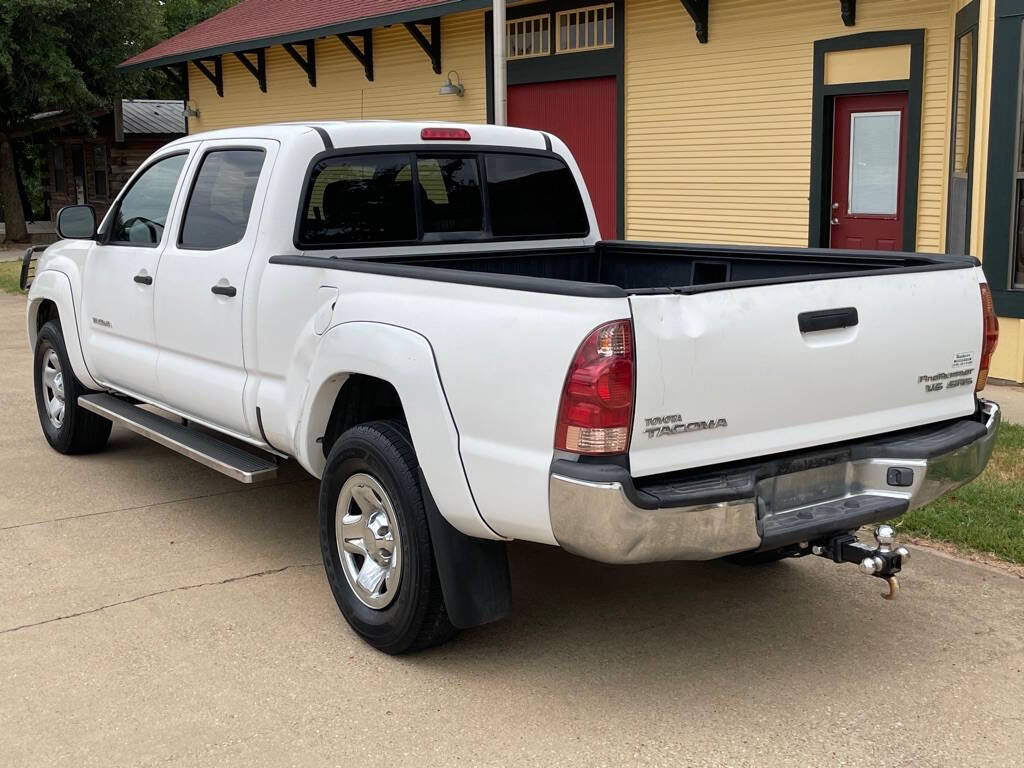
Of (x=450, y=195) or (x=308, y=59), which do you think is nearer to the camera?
(x=450, y=195)

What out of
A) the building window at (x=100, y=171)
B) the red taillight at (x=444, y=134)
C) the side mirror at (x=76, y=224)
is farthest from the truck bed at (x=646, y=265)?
the building window at (x=100, y=171)

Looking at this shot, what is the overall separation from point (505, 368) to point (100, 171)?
3101 cm

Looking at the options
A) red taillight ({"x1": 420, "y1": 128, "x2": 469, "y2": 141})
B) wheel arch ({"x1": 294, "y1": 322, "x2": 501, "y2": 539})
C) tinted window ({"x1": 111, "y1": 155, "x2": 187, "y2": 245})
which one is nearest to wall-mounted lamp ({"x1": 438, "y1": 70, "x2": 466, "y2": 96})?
tinted window ({"x1": 111, "y1": 155, "x2": 187, "y2": 245})

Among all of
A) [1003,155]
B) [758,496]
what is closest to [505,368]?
[758,496]

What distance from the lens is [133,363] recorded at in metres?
6.11

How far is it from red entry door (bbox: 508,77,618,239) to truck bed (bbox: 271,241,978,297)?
28.4ft

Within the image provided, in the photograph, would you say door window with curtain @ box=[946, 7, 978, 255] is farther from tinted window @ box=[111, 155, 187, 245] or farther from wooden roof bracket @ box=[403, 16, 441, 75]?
wooden roof bracket @ box=[403, 16, 441, 75]

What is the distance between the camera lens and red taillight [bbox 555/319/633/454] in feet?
11.4

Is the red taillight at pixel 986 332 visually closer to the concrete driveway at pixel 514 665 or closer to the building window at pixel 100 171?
the concrete driveway at pixel 514 665

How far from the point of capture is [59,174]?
34.5m

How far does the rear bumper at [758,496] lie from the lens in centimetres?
351

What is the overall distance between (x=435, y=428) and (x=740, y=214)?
960cm

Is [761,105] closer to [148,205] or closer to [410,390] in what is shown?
[148,205]

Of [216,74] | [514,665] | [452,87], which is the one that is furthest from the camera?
[216,74]
